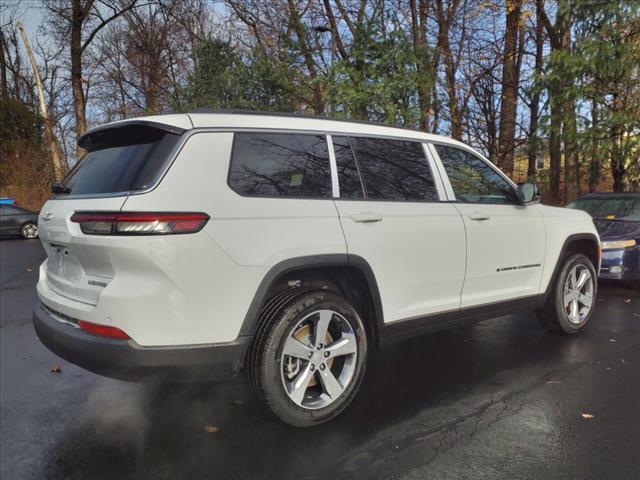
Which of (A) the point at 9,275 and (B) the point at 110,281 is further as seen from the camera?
(A) the point at 9,275

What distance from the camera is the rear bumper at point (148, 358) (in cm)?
261

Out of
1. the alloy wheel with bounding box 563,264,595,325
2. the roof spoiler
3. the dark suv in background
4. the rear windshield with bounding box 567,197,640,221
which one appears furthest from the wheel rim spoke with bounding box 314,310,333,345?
the rear windshield with bounding box 567,197,640,221

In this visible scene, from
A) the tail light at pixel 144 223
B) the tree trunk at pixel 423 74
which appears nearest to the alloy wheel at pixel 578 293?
the tail light at pixel 144 223

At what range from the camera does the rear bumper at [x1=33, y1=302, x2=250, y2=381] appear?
261cm

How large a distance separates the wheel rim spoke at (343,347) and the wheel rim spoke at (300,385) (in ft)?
0.61

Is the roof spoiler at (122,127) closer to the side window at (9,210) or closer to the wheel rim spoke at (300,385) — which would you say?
the wheel rim spoke at (300,385)

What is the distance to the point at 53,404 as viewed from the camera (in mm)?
3525

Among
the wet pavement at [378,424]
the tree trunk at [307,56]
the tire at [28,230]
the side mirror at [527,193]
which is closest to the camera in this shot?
the wet pavement at [378,424]

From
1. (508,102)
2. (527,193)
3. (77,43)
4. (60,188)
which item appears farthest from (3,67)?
(527,193)

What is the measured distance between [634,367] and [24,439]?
438 cm

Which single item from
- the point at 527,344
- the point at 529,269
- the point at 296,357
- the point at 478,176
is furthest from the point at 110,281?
the point at 527,344

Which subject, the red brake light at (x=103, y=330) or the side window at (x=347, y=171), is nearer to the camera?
the red brake light at (x=103, y=330)

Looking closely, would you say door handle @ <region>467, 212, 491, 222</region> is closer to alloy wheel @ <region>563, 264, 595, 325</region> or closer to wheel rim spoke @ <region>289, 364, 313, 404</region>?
alloy wheel @ <region>563, 264, 595, 325</region>

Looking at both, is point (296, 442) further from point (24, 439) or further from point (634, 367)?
point (634, 367)
